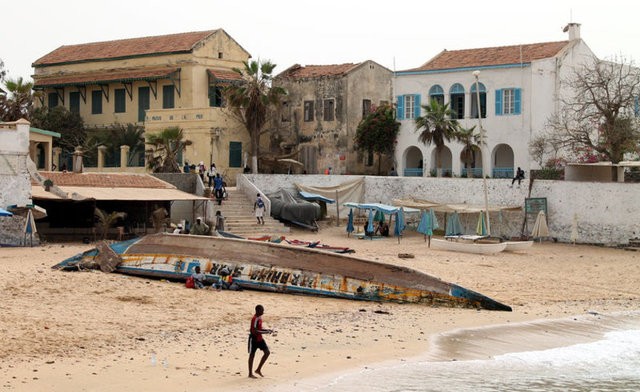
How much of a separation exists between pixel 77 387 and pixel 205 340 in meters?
3.94

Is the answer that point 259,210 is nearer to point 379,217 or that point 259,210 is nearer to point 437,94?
point 379,217

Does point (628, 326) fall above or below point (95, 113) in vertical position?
below

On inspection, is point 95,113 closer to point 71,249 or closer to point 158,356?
point 71,249

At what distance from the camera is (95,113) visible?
179 feet

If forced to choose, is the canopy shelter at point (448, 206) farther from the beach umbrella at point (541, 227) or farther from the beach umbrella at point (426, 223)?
the beach umbrella at point (426, 223)

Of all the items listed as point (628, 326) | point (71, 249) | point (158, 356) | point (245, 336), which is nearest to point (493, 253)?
point (628, 326)

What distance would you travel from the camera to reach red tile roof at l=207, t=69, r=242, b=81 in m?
51.0

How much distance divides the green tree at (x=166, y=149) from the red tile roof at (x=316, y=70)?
7745 mm

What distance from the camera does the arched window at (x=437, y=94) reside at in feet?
156

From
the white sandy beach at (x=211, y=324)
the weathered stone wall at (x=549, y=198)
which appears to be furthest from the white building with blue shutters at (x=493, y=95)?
the white sandy beach at (x=211, y=324)

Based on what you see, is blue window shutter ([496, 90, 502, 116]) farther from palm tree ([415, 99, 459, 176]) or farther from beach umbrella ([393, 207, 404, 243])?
beach umbrella ([393, 207, 404, 243])

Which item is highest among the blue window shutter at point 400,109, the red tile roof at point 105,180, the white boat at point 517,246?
the blue window shutter at point 400,109

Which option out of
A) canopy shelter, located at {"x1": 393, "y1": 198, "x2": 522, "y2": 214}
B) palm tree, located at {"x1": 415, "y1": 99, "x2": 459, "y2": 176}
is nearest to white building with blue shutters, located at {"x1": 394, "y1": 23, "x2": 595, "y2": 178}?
palm tree, located at {"x1": 415, "y1": 99, "x2": 459, "y2": 176}

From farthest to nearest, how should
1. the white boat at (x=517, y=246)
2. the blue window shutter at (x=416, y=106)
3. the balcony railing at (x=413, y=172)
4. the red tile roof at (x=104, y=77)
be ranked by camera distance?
the red tile roof at (x=104, y=77)
the balcony railing at (x=413, y=172)
the blue window shutter at (x=416, y=106)
the white boat at (x=517, y=246)
